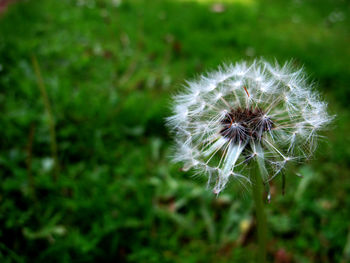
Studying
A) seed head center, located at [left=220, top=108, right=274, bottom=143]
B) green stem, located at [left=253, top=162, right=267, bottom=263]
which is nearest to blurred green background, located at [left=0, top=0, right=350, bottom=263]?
green stem, located at [left=253, top=162, right=267, bottom=263]

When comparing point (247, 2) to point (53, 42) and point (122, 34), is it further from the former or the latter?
point (53, 42)

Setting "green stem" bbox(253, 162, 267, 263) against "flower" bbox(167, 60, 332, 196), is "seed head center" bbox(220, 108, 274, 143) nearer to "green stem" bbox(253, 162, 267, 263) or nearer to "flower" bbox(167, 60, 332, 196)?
"flower" bbox(167, 60, 332, 196)

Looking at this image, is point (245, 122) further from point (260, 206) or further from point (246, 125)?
point (260, 206)

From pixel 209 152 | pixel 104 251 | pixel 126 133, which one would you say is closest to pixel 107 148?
pixel 126 133

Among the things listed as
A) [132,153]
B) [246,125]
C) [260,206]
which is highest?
[132,153]

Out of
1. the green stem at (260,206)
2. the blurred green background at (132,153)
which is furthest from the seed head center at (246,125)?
the blurred green background at (132,153)

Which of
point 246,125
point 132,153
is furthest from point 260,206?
point 132,153
